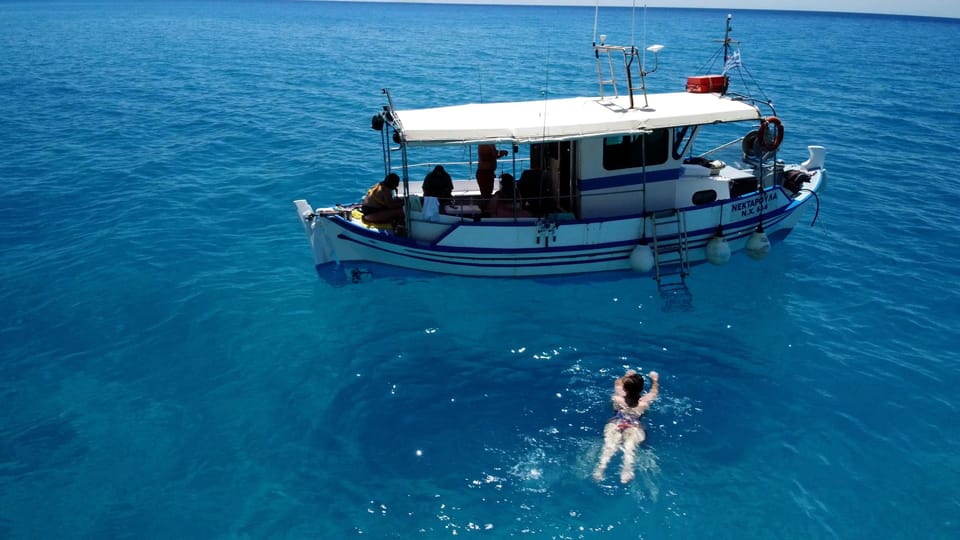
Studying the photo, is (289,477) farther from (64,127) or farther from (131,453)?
(64,127)

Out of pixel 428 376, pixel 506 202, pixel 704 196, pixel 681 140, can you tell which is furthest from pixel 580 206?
Answer: pixel 428 376

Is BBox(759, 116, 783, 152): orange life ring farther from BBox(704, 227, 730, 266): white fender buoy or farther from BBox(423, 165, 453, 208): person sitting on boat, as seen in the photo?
BBox(423, 165, 453, 208): person sitting on boat

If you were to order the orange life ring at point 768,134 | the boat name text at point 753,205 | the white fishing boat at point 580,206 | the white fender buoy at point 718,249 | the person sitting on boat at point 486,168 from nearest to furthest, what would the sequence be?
the white fishing boat at point 580,206 < the orange life ring at point 768,134 < the white fender buoy at point 718,249 < the person sitting on boat at point 486,168 < the boat name text at point 753,205

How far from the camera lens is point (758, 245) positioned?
Result: 46.5 ft

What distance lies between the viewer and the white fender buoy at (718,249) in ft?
45.2

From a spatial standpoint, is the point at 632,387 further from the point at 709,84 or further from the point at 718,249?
the point at 709,84

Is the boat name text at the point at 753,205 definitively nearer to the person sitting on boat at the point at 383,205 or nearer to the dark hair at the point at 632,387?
the dark hair at the point at 632,387

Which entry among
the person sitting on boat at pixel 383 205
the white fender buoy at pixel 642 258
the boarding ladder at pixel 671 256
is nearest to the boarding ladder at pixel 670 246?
the boarding ladder at pixel 671 256

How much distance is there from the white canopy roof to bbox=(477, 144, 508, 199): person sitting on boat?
0.85 metres

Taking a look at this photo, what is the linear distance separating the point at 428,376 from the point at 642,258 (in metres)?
4.97

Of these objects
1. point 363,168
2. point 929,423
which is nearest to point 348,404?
point 929,423

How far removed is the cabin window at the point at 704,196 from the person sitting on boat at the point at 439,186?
209 inches

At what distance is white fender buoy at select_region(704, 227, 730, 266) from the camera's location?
13.8 m

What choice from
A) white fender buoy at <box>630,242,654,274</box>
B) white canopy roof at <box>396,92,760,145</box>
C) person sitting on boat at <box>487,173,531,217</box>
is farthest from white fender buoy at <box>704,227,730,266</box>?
person sitting on boat at <box>487,173,531,217</box>
